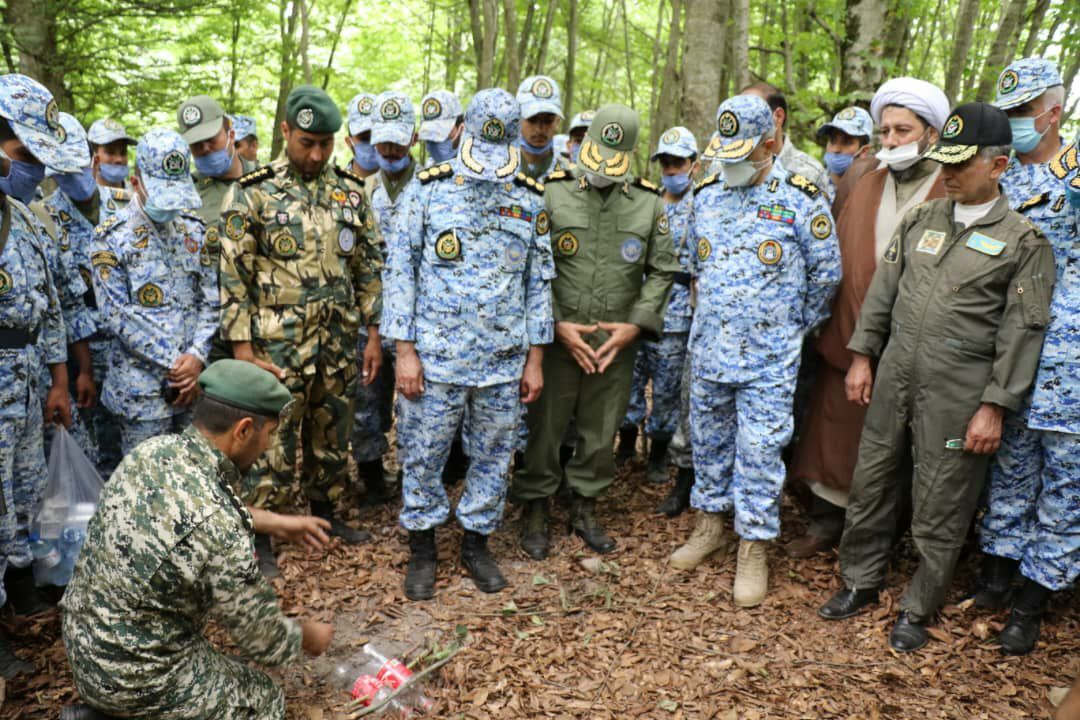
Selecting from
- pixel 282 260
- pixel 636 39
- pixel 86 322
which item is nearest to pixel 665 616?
pixel 282 260

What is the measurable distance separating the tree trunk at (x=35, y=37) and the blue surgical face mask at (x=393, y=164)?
11.5 ft

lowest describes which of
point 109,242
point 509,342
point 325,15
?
point 509,342

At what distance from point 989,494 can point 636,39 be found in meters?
17.7

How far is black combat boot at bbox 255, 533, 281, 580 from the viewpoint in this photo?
3.88m

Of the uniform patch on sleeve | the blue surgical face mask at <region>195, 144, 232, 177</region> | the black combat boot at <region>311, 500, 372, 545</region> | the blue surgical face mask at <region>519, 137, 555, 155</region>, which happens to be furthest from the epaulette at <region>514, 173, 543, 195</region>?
the blue surgical face mask at <region>195, 144, 232, 177</region>

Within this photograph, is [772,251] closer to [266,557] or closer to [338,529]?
[338,529]

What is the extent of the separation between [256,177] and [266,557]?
2059 millimetres

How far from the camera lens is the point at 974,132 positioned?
10.3 ft

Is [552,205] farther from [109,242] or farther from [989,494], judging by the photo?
[989,494]

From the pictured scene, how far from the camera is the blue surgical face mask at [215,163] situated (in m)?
5.10

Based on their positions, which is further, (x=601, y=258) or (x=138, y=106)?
(x=138, y=106)

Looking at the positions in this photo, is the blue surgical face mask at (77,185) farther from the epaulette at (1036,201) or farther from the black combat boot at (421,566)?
the epaulette at (1036,201)

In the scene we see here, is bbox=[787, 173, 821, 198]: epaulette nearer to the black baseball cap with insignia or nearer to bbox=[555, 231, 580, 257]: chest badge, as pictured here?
the black baseball cap with insignia

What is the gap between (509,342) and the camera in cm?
373
